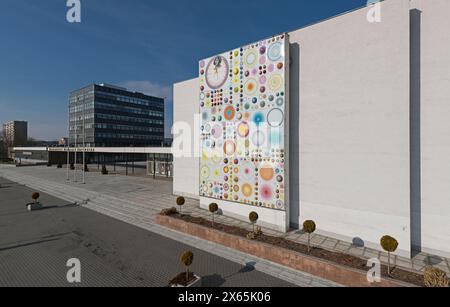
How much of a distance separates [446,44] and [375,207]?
587 cm

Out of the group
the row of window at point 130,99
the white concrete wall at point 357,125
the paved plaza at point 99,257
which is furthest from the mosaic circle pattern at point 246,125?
the row of window at point 130,99

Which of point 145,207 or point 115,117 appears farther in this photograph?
point 115,117

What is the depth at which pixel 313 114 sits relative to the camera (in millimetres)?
9430

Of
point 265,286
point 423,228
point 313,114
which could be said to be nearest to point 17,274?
point 265,286

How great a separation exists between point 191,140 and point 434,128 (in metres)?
13.0

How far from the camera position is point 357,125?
8.31m

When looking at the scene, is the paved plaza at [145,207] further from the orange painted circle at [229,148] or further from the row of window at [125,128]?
the row of window at [125,128]

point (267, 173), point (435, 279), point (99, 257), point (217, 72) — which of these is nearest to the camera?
point (435, 279)

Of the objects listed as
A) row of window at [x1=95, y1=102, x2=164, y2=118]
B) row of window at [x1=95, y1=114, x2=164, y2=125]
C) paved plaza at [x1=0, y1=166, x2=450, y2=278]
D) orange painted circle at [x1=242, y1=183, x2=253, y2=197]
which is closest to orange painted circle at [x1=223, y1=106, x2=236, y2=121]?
orange painted circle at [x1=242, y1=183, x2=253, y2=197]

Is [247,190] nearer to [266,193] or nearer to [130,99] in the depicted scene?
[266,193]

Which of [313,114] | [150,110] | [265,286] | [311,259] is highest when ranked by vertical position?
[150,110]

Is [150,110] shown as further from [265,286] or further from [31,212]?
[265,286]

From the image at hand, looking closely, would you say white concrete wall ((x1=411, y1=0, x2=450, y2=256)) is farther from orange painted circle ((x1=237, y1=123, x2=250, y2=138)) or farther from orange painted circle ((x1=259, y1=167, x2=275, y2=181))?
orange painted circle ((x1=237, y1=123, x2=250, y2=138))

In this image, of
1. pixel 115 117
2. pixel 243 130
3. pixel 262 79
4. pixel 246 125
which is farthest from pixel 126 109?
pixel 262 79
